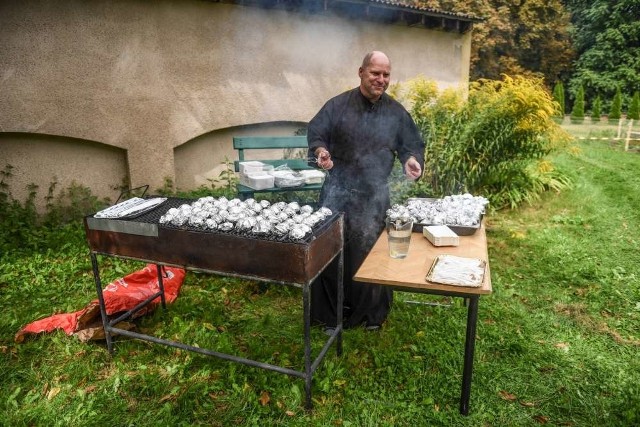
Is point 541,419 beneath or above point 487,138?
beneath

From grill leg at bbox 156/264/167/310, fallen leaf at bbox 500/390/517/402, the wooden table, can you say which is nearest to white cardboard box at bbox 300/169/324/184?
grill leg at bbox 156/264/167/310

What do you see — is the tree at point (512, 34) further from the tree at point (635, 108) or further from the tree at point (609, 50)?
the tree at point (635, 108)

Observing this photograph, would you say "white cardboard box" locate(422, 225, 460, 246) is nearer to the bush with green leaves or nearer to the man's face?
the man's face

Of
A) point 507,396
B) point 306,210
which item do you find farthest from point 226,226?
point 507,396

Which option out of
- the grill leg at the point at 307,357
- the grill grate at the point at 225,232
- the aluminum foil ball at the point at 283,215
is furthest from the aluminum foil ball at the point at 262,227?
the grill leg at the point at 307,357

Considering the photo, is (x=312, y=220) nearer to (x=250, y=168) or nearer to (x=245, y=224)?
(x=245, y=224)

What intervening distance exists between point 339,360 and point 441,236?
1.21 meters

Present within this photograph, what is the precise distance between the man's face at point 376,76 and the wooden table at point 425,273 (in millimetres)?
1136

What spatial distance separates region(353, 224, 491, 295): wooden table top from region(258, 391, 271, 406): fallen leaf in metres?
1.09

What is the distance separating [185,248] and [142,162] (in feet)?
15.6

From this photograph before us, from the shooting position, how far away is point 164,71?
6.89m

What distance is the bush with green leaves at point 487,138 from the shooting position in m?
6.94

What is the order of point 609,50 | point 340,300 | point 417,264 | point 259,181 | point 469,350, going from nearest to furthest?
point 469,350 → point 417,264 → point 340,300 → point 259,181 → point 609,50

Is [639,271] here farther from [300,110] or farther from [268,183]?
[300,110]
